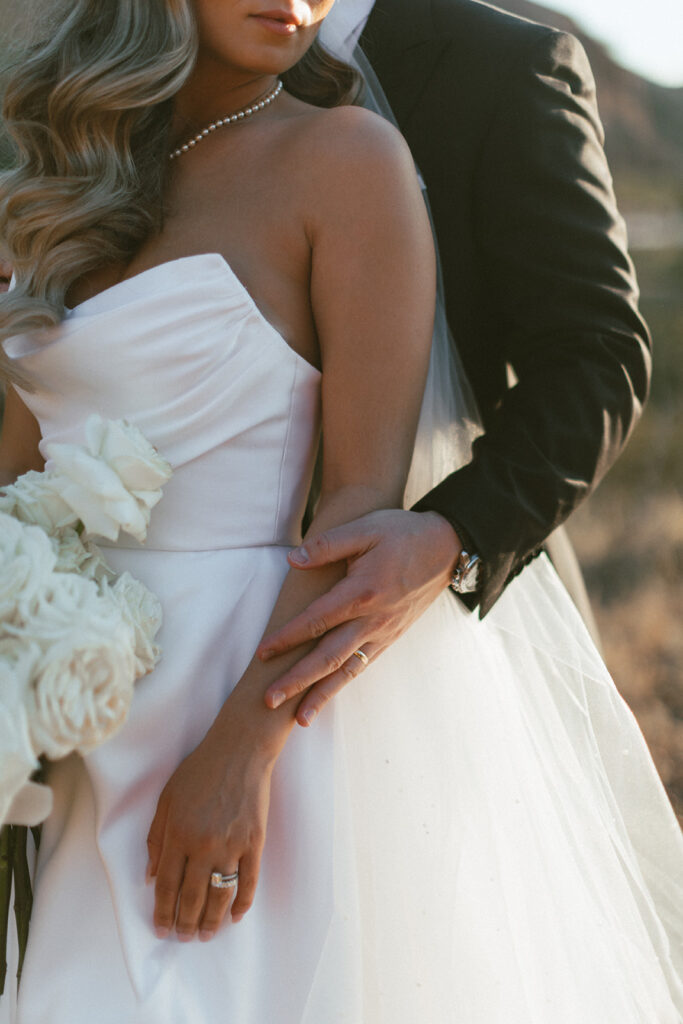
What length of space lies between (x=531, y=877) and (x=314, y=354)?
953 millimetres

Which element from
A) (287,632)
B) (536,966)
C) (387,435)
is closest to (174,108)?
(387,435)

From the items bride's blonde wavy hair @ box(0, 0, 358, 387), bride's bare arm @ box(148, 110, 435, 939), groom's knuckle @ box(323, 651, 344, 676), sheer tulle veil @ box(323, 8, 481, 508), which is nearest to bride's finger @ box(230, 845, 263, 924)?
bride's bare arm @ box(148, 110, 435, 939)

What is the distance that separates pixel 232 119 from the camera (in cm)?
191

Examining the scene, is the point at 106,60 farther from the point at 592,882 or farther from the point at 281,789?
the point at 592,882

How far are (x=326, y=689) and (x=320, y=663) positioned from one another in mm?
45

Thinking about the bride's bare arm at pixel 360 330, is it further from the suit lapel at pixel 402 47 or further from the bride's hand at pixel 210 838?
the suit lapel at pixel 402 47

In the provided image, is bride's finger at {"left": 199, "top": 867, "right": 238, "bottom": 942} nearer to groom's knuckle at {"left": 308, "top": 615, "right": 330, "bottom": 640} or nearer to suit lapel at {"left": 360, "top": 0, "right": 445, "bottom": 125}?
groom's knuckle at {"left": 308, "top": 615, "right": 330, "bottom": 640}

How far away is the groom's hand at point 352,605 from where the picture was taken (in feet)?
4.97

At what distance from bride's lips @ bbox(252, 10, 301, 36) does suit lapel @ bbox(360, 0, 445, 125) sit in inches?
15.3

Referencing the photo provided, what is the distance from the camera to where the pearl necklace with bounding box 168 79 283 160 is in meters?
1.91

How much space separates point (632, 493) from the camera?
8414 millimetres

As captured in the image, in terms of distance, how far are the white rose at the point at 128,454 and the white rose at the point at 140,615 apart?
130mm

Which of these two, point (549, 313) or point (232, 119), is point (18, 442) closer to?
point (232, 119)

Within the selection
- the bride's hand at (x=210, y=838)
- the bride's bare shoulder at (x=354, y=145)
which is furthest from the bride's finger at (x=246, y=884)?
the bride's bare shoulder at (x=354, y=145)
